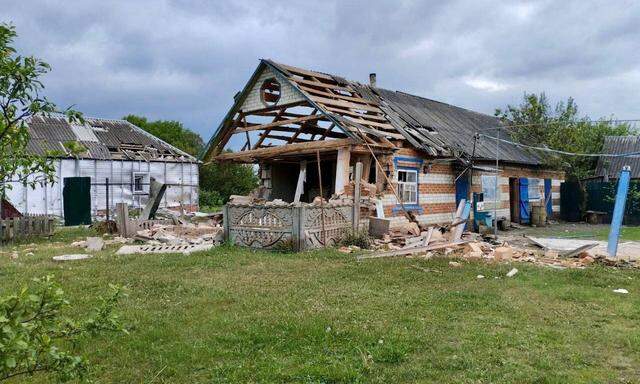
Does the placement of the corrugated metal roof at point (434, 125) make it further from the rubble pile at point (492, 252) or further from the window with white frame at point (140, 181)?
the window with white frame at point (140, 181)

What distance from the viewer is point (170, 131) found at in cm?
4859

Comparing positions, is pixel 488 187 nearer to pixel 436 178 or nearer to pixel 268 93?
pixel 436 178

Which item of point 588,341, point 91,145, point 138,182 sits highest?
point 91,145

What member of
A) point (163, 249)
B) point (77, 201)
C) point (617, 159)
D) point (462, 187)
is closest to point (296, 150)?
point (163, 249)

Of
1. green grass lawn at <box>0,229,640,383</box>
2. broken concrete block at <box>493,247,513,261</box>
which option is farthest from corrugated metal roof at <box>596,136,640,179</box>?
green grass lawn at <box>0,229,640,383</box>

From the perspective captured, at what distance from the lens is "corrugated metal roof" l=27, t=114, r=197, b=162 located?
28.5 metres

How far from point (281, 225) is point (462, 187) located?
10120 millimetres

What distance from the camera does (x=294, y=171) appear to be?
20500mm

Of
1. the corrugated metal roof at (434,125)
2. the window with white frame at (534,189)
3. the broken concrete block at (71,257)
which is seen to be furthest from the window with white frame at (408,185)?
the broken concrete block at (71,257)

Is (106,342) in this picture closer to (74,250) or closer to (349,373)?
(349,373)

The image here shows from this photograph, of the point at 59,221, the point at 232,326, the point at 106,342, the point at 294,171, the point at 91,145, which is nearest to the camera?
the point at 106,342

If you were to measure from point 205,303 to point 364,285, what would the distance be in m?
2.62

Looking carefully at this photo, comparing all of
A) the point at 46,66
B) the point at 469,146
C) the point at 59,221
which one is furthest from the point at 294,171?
the point at 46,66

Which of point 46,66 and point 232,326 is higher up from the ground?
point 46,66
